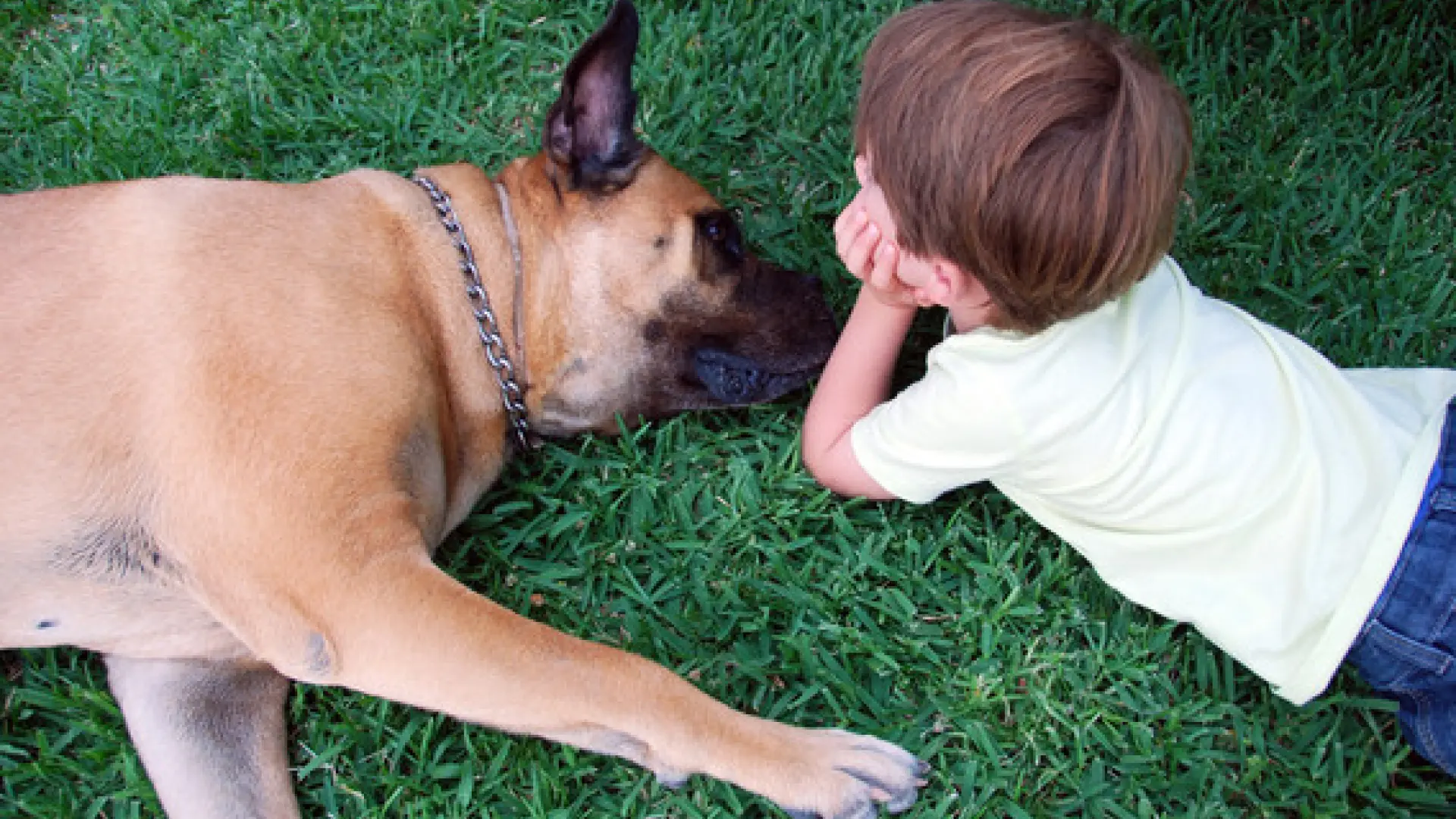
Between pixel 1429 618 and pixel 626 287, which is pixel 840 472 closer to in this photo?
pixel 626 287

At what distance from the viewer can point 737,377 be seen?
3035 millimetres

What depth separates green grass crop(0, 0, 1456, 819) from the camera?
2.59 metres

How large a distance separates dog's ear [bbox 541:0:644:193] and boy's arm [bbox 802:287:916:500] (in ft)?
2.32

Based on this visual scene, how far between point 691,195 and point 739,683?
4.05 ft

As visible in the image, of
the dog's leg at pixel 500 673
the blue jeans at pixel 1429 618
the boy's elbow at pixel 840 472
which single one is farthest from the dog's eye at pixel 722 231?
the blue jeans at pixel 1429 618

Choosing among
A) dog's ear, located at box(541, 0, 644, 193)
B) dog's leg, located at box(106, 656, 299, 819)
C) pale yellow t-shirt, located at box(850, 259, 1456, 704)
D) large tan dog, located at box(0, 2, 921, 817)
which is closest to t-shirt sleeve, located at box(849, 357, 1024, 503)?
pale yellow t-shirt, located at box(850, 259, 1456, 704)

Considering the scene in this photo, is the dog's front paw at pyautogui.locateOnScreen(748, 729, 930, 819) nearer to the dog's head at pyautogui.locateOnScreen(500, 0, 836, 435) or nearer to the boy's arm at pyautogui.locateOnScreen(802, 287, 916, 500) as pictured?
the boy's arm at pyautogui.locateOnScreen(802, 287, 916, 500)

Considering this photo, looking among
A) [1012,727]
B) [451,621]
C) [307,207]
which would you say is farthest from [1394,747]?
[307,207]

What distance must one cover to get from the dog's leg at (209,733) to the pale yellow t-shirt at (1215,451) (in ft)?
5.33

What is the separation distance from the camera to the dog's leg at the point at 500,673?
2.34m

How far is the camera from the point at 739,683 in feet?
8.86

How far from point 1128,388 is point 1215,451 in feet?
0.70

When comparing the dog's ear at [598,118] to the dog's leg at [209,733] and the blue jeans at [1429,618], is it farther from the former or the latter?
the blue jeans at [1429,618]

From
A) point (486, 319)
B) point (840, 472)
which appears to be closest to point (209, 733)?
point (486, 319)
